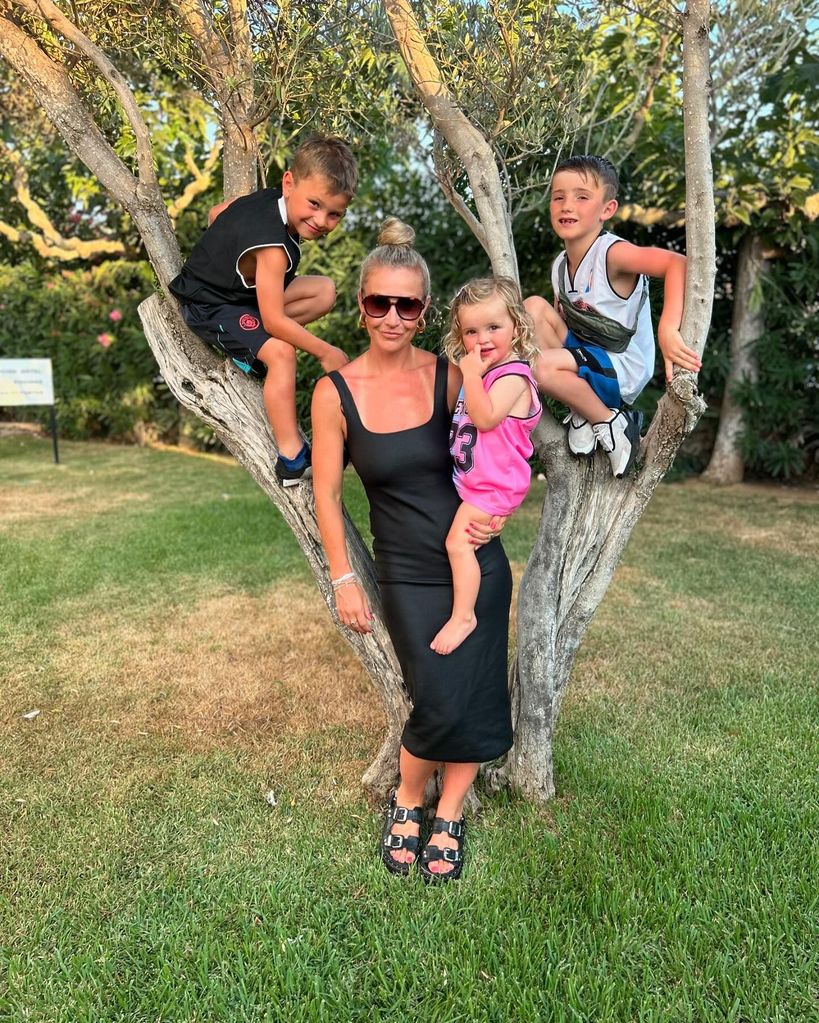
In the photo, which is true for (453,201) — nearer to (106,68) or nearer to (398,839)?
(106,68)

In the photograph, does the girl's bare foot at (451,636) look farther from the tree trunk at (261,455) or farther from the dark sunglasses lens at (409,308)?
the dark sunglasses lens at (409,308)

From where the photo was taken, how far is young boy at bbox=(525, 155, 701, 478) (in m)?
2.68

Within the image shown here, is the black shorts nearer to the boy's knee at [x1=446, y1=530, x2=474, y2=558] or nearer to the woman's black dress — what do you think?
the woman's black dress

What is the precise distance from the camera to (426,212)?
30.3ft

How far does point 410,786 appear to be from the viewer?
2701mm

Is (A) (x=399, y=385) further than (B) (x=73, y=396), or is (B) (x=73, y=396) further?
(B) (x=73, y=396)

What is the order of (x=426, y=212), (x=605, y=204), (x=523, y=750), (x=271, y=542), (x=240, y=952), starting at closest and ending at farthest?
(x=240, y=952) < (x=605, y=204) < (x=523, y=750) < (x=271, y=542) < (x=426, y=212)

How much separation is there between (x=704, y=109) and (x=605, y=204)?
1.42 ft

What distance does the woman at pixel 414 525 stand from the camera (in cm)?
247

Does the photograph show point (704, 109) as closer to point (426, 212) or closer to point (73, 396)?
point (426, 212)

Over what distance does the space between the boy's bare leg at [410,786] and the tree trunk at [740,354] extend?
738cm

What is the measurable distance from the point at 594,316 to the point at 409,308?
75 cm

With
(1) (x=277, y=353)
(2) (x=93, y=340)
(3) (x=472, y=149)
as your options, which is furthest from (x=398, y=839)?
(2) (x=93, y=340)

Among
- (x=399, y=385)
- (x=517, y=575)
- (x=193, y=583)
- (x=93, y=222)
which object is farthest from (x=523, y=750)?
(x=93, y=222)
